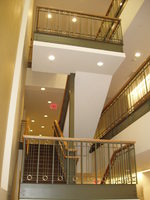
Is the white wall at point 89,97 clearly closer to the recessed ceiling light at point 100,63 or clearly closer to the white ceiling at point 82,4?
the recessed ceiling light at point 100,63

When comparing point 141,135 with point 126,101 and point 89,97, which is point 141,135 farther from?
point 89,97

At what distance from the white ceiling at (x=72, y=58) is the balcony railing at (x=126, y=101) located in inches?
33.2

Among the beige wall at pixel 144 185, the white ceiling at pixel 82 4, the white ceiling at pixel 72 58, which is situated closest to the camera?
the white ceiling at pixel 72 58

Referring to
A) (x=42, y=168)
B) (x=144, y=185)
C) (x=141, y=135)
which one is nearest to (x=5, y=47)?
(x=141, y=135)

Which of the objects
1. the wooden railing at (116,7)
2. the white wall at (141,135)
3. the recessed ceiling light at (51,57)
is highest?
the wooden railing at (116,7)

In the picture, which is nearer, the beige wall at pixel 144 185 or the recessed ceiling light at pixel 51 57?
the recessed ceiling light at pixel 51 57

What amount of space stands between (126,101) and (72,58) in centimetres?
275

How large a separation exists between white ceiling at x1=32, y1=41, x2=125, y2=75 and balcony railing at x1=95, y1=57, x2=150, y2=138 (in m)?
0.84

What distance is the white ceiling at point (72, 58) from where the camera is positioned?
20.5 feet

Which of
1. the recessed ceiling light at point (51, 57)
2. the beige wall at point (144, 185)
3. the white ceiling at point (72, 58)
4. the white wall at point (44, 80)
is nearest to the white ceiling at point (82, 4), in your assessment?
the white wall at point (44, 80)

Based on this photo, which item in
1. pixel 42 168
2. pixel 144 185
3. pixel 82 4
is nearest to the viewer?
pixel 42 168

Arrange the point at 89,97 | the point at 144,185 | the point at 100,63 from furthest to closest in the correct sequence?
the point at 144,185
the point at 89,97
the point at 100,63

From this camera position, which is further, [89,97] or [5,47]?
[89,97]

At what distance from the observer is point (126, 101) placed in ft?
26.5
